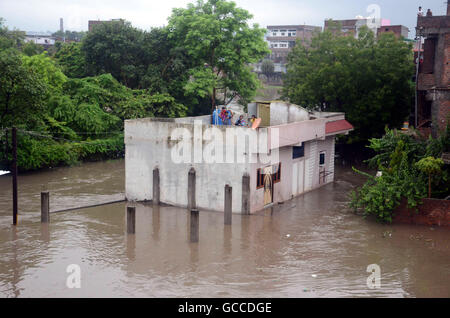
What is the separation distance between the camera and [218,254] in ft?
57.6

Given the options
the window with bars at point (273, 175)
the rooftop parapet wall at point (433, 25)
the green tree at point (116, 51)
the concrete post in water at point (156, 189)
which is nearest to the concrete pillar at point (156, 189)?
Result: the concrete post in water at point (156, 189)

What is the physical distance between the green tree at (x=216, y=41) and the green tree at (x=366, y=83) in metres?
5.91

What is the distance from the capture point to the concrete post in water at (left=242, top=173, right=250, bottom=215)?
2127 centimetres

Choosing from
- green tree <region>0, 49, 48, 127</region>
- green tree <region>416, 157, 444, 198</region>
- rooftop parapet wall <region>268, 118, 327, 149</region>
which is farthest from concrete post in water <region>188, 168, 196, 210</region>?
green tree <region>0, 49, 48, 127</region>

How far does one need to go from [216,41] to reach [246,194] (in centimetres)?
2101

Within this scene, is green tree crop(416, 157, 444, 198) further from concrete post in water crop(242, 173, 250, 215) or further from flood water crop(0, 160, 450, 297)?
concrete post in water crop(242, 173, 250, 215)

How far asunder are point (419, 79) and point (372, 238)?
30.7 ft

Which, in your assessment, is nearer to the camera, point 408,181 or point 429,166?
point 429,166

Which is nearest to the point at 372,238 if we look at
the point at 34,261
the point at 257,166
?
the point at 257,166

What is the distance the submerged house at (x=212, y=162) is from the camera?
70.5 ft

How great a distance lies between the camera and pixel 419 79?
982 inches

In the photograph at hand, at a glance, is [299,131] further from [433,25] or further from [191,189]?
[433,25]

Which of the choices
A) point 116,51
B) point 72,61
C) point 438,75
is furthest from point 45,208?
point 72,61

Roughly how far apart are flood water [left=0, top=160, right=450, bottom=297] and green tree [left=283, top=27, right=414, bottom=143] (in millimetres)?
11556
